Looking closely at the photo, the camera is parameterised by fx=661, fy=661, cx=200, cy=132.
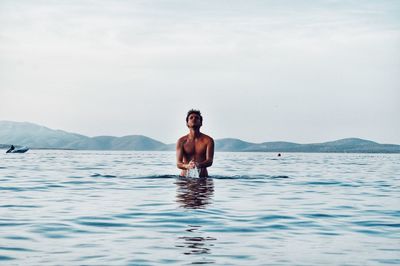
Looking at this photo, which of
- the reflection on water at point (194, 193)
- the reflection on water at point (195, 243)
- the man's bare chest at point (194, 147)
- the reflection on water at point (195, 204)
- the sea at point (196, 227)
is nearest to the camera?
the sea at point (196, 227)

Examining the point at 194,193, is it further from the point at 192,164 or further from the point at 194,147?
the point at 194,147

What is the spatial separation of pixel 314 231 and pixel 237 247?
7.89 feet

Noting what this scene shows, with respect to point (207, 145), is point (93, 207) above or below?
below

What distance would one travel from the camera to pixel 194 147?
73.7 feet

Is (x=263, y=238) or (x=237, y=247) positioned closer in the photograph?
(x=237, y=247)

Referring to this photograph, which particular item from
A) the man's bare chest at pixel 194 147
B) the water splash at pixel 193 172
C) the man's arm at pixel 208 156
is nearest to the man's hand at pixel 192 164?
the man's arm at pixel 208 156

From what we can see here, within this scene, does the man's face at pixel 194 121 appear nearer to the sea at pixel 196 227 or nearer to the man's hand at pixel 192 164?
the man's hand at pixel 192 164

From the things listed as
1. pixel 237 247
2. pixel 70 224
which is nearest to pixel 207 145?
pixel 70 224

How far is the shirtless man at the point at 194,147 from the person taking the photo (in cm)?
2225

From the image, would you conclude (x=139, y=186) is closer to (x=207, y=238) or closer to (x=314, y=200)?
(x=314, y=200)

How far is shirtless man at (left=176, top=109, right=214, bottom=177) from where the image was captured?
22.2 metres

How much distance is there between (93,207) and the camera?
14742 millimetres

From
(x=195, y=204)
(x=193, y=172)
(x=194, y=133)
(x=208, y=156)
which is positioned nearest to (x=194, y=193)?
(x=195, y=204)

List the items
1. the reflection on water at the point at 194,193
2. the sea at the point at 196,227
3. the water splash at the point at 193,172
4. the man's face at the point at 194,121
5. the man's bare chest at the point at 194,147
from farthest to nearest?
the water splash at the point at 193,172
the man's bare chest at the point at 194,147
the man's face at the point at 194,121
the reflection on water at the point at 194,193
the sea at the point at 196,227
